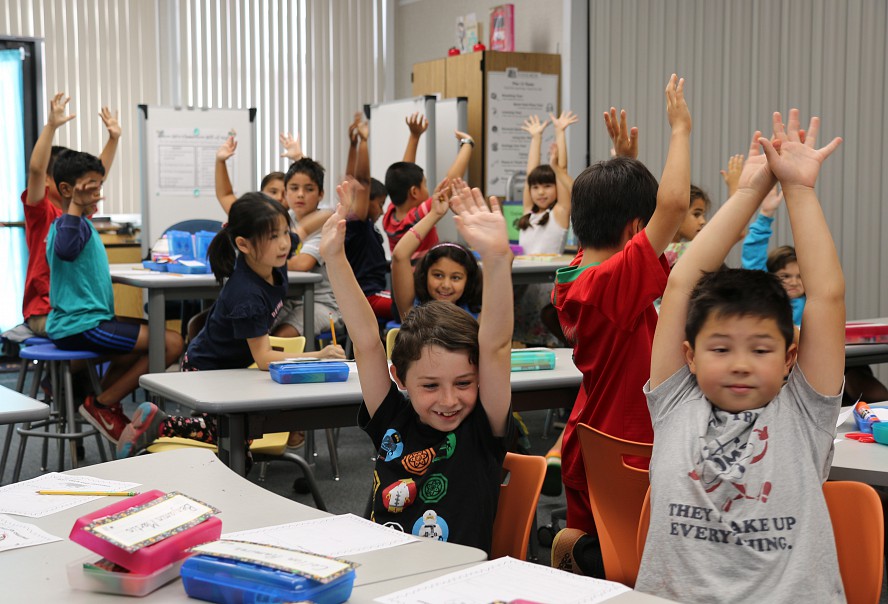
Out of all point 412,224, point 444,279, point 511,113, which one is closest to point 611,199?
point 444,279

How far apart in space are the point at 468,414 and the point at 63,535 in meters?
0.77

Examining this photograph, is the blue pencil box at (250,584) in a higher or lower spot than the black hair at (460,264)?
lower

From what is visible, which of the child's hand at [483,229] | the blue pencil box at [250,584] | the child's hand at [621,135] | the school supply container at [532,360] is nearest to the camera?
the blue pencil box at [250,584]

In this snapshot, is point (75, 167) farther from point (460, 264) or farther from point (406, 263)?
point (460, 264)

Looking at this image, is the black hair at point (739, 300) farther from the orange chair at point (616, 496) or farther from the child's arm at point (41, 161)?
the child's arm at point (41, 161)

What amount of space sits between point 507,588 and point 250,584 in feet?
1.06

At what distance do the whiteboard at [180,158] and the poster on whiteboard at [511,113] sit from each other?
5.86ft

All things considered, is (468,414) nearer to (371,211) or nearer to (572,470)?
(572,470)

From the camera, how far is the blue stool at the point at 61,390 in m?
4.24

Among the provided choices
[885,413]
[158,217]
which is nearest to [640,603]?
[885,413]

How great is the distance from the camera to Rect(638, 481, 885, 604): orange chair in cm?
164

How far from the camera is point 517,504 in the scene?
195 centimetres

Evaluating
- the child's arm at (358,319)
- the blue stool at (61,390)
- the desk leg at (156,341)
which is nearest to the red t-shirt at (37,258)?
the blue stool at (61,390)

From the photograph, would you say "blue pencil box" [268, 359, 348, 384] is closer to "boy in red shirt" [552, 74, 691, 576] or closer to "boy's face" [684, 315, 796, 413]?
"boy in red shirt" [552, 74, 691, 576]
